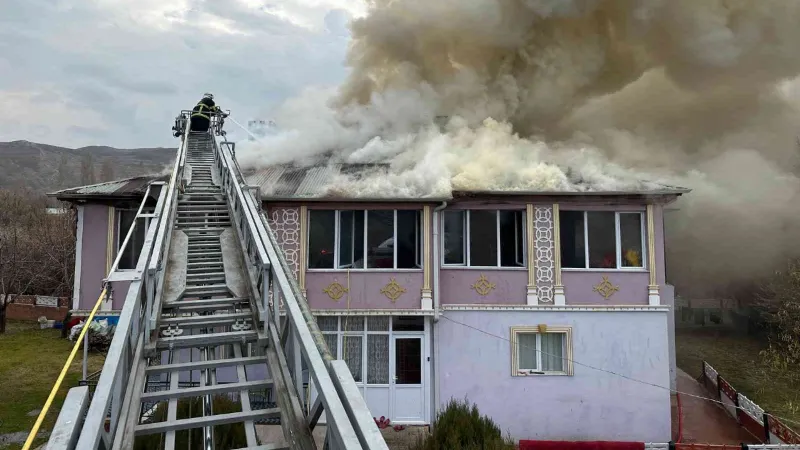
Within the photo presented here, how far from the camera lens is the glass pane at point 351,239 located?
449 inches

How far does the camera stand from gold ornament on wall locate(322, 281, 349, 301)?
36.5 ft

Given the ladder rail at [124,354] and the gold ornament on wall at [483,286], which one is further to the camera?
the gold ornament on wall at [483,286]

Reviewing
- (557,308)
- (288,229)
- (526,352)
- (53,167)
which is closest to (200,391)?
(288,229)

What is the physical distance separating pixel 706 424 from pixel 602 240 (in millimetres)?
5704

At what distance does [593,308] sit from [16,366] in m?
18.8

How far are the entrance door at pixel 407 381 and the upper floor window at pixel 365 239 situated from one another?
6.47 feet

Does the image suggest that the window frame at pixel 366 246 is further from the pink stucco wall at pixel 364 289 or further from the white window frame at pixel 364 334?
the white window frame at pixel 364 334

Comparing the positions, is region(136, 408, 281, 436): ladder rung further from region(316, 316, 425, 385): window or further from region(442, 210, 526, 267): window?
region(442, 210, 526, 267): window

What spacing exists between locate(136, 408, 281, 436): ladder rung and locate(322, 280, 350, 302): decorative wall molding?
24.3 ft

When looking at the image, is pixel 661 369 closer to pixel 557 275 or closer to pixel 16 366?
pixel 557 275

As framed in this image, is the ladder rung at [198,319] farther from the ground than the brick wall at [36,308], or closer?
farther from the ground

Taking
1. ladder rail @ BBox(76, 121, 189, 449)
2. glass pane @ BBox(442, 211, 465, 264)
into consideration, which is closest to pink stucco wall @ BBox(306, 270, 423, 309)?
glass pane @ BBox(442, 211, 465, 264)

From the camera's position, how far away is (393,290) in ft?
36.5

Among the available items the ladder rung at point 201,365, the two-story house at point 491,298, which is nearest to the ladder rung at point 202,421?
the ladder rung at point 201,365
